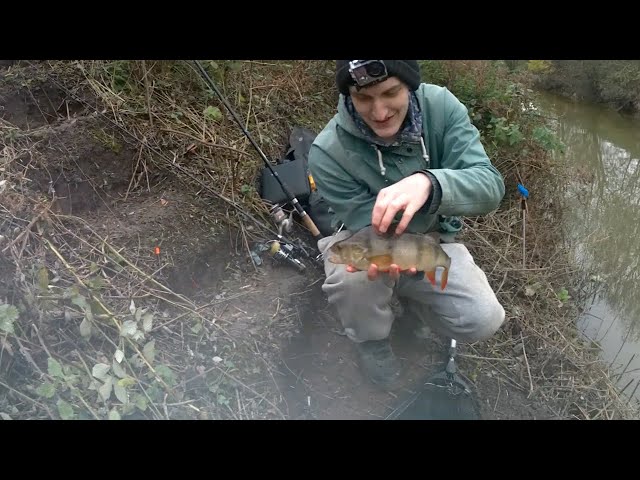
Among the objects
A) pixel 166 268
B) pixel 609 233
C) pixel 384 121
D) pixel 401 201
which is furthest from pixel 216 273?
pixel 609 233

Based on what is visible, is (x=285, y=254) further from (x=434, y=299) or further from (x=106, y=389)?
(x=106, y=389)

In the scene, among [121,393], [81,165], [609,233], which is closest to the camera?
[121,393]

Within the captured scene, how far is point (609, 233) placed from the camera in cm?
498

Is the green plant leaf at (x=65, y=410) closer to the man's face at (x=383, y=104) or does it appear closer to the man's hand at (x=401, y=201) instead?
the man's hand at (x=401, y=201)

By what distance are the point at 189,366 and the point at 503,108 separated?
415cm

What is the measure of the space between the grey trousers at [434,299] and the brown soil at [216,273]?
13.6 inches

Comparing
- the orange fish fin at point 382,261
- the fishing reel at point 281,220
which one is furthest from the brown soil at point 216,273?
the orange fish fin at point 382,261

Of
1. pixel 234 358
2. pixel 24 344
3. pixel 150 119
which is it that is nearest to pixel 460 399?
pixel 234 358

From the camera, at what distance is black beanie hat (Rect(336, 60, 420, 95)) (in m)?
1.76

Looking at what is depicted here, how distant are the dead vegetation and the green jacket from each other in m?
0.85

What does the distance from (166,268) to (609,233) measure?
14.4 feet

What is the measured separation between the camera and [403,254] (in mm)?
1835

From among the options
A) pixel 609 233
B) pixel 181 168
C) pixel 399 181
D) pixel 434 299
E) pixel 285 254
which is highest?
pixel 399 181

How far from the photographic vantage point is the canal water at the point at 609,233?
149 inches
